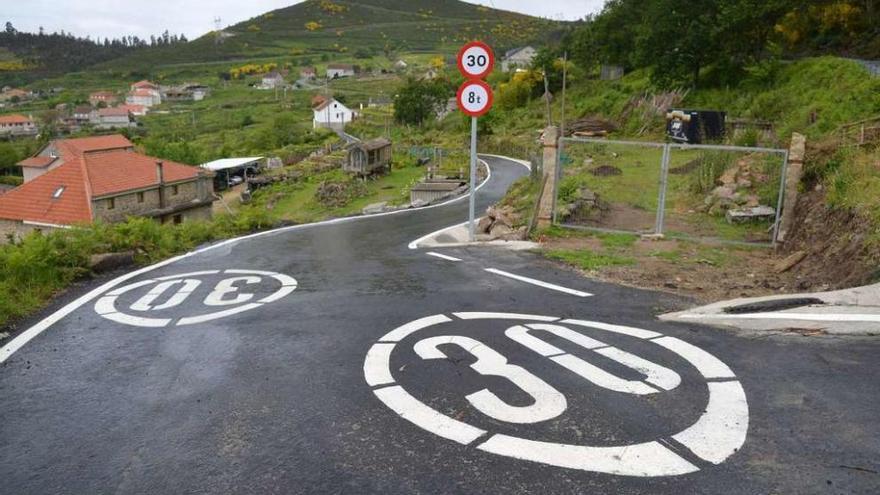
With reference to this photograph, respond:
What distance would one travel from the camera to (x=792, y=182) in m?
10.6

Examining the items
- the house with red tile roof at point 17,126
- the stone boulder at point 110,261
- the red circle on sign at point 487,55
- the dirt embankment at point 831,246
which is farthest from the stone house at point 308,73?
the dirt embankment at point 831,246

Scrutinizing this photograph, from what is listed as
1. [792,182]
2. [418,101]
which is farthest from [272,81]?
[792,182]

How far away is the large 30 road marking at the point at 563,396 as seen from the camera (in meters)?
3.64

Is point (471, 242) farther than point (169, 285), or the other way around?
point (471, 242)

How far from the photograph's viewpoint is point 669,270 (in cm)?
879

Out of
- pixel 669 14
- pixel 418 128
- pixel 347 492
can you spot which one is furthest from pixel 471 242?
pixel 418 128

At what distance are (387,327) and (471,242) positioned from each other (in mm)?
5302

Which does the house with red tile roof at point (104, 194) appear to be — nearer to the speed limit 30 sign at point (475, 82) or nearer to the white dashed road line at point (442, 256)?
the white dashed road line at point (442, 256)

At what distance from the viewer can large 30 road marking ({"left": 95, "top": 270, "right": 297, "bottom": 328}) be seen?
6.70 metres

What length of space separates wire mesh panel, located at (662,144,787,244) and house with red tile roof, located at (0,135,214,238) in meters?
26.9

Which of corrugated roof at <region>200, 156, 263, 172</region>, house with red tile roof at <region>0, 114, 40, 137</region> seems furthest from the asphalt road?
house with red tile roof at <region>0, 114, 40, 137</region>

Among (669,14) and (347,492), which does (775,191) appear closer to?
(347,492)

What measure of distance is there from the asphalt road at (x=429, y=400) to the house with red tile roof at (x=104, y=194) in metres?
27.5

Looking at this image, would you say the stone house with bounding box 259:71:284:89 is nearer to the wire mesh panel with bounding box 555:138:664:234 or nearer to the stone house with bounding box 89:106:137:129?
the stone house with bounding box 89:106:137:129
